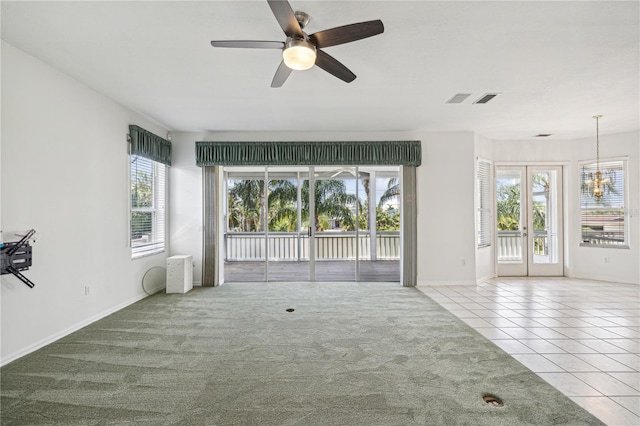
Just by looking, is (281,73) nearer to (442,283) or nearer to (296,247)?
(442,283)

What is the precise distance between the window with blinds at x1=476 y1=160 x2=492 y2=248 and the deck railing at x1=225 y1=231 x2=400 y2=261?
181 cm

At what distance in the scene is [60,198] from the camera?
3.21 m

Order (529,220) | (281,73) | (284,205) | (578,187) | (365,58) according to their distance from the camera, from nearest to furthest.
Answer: (281,73) → (365,58) → (578,187) → (529,220) → (284,205)

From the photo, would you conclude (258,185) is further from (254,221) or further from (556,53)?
(556,53)

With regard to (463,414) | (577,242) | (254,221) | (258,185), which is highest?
(258,185)

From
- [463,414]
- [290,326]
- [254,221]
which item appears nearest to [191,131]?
[254,221]

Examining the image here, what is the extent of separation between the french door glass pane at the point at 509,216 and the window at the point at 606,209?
114 cm

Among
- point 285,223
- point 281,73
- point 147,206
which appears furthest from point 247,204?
point 281,73

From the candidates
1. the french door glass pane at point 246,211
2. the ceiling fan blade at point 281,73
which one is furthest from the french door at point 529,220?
the ceiling fan blade at point 281,73

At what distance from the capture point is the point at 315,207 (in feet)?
19.7

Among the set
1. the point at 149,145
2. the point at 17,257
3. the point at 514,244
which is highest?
the point at 149,145

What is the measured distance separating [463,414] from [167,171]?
546 centimetres

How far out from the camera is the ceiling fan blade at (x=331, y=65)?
237 cm

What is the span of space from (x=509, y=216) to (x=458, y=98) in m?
3.44
